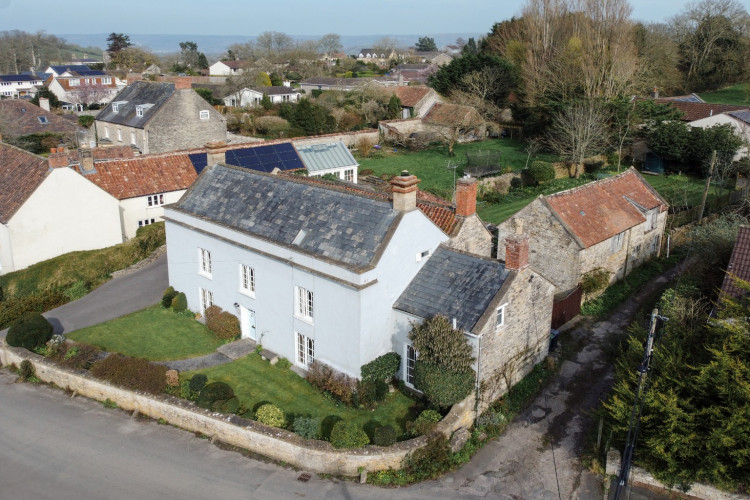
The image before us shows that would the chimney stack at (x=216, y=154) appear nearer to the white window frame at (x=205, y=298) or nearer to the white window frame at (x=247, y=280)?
the white window frame at (x=205, y=298)

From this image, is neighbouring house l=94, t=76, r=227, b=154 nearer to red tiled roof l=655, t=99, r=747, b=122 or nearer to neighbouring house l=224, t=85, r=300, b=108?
neighbouring house l=224, t=85, r=300, b=108

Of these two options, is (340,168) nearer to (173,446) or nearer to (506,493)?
(173,446)

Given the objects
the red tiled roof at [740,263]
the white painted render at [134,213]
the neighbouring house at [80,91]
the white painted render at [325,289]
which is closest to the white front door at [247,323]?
the white painted render at [325,289]

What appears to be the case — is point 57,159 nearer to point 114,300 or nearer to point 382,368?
point 114,300

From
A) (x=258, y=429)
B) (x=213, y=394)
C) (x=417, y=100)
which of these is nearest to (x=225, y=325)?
(x=213, y=394)

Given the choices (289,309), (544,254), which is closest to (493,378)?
(289,309)

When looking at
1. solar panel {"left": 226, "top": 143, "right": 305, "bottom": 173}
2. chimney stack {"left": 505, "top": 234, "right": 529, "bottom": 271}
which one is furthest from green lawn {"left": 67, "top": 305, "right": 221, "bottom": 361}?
solar panel {"left": 226, "top": 143, "right": 305, "bottom": 173}

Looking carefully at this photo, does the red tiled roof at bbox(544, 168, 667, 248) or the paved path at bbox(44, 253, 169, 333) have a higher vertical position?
the red tiled roof at bbox(544, 168, 667, 248)
